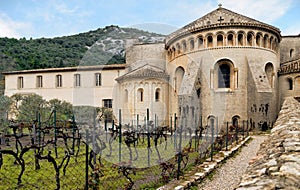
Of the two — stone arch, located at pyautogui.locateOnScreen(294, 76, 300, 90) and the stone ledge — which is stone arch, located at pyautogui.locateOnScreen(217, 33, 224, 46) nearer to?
stone arch, located at pyautogui.locateOnScreen(294, 76, 300, 90)

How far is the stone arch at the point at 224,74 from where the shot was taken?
→ 2123cm

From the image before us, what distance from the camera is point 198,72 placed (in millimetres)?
21391

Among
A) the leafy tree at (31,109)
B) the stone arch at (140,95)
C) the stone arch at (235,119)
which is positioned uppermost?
the stone arch at (140,95)

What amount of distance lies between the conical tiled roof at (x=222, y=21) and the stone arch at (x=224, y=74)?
10.3 ft

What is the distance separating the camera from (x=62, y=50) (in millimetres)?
55375

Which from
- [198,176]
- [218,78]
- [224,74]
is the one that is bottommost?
[198,176]

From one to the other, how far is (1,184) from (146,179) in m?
3.61

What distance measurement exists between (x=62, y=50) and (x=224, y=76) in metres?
42.8

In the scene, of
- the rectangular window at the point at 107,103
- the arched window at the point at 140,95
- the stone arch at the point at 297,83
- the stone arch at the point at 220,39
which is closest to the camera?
the stone arch at the point at 220,39

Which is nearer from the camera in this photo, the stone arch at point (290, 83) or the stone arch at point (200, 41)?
the stone arch at point (200, 41)

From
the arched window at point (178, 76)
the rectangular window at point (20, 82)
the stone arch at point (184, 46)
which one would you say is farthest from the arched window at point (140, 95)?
the rectangular window at point (20, 82)

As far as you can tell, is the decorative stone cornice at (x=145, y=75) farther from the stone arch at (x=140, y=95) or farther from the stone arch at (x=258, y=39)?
the stone arch at (x=258, y=39)

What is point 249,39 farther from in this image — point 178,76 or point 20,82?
point 20,82

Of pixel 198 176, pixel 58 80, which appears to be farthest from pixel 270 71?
pixel 58 80
